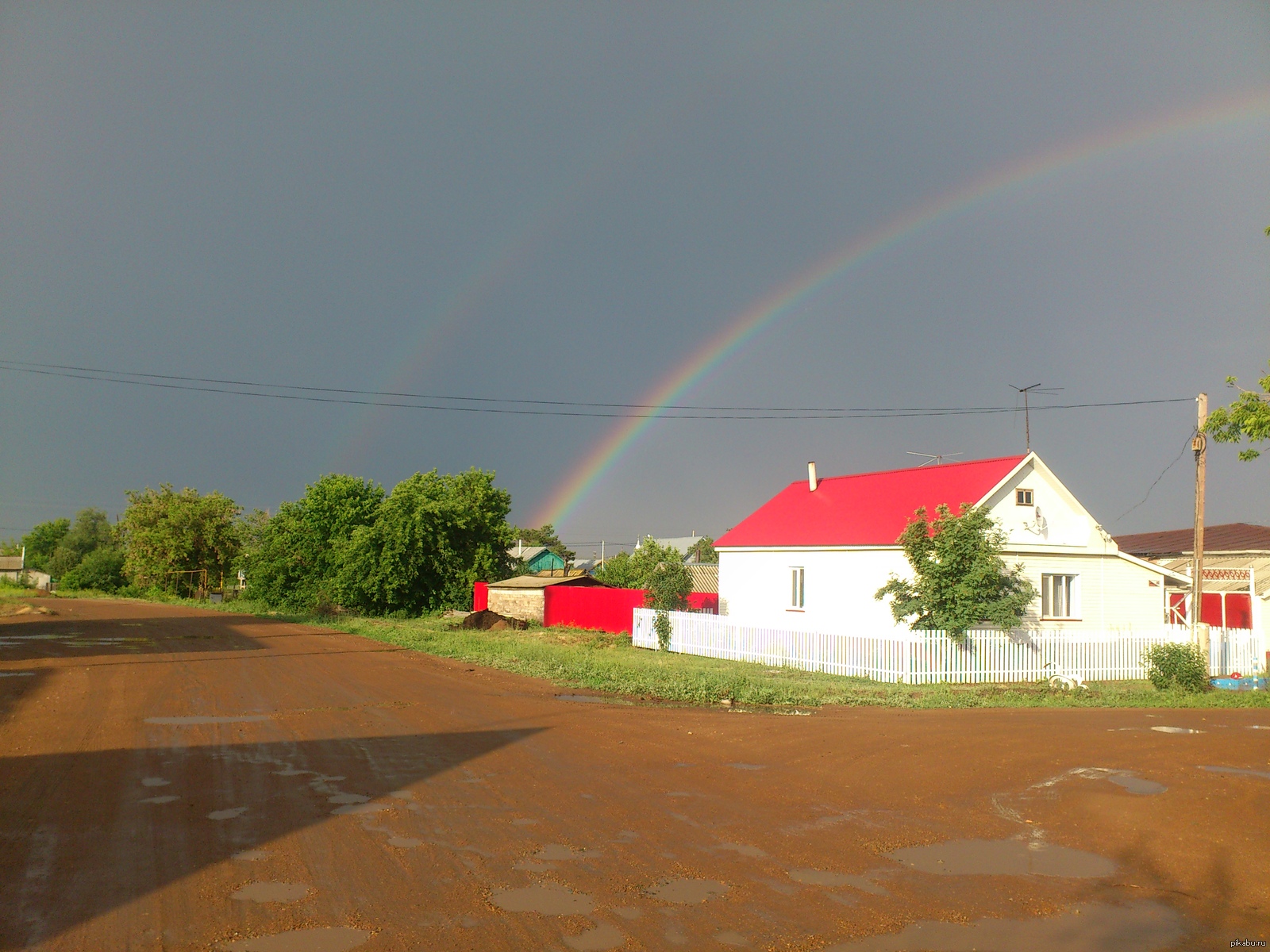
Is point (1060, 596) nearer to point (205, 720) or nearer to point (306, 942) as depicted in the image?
point (205, 720)

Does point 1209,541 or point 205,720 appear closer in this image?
point 205,720

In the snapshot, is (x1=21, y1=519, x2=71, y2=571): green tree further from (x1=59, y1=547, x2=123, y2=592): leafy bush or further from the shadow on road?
the shadow on road

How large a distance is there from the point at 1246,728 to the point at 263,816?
14549 millimetres

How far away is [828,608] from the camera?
87.8 ft

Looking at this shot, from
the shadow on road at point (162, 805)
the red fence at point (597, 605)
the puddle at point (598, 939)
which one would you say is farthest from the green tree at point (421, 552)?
the puddle at point (598, 939)

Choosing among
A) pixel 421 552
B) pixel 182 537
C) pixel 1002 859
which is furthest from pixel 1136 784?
→ pixel 182 537

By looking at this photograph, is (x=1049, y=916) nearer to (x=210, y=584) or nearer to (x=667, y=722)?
(x=667, y=722)

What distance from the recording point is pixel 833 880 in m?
6.49

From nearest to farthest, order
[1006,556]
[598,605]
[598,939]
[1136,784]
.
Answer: [598,939], [1136,784], [1006,556], [598,605]

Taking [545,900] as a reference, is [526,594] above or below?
above

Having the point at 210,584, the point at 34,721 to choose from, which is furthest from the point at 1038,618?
the point at 210,584

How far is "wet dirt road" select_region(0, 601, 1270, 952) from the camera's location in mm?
5539

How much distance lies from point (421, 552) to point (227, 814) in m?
38.9

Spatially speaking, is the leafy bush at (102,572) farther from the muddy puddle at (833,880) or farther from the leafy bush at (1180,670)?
the muddy puddle at (833,880)
